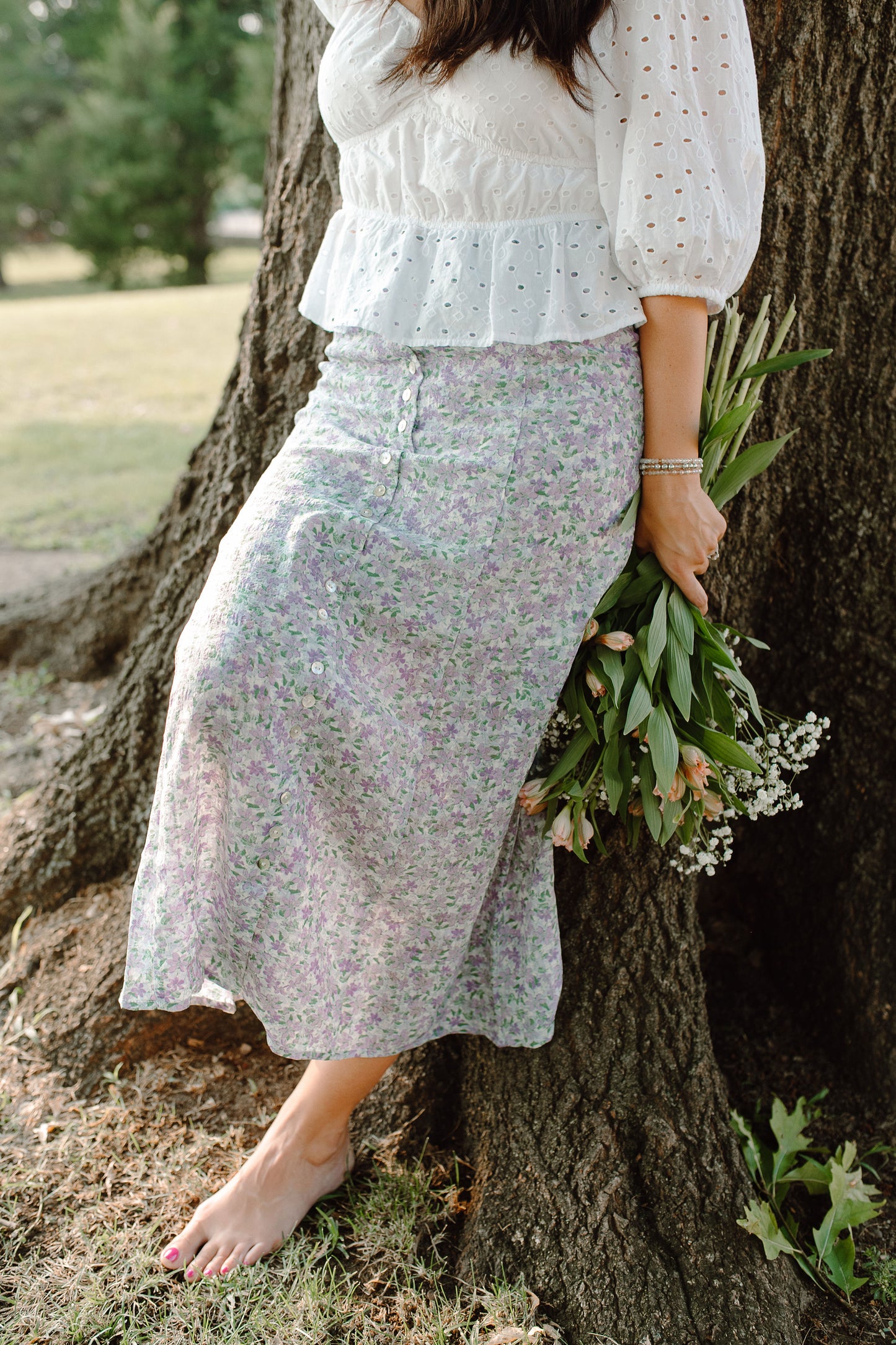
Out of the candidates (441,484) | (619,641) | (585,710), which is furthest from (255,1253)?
(441,484)

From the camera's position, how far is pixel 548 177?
1413mm

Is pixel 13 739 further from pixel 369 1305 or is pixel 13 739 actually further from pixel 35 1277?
pixel 369 1305

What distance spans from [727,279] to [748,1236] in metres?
1.52

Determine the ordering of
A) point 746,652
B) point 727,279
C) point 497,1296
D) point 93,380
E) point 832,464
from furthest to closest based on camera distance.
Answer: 1. point 93,380
2. point 746,652
3. point 832,464
4. point 497,1296
5. point 727,279

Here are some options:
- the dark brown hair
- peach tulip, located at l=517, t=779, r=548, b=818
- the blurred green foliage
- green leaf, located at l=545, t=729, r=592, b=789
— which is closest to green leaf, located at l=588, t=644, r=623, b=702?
green leaf, located at l=545, t=729, r=592, b=789

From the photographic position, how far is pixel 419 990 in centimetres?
167

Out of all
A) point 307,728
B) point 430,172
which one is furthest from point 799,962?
point 430,172

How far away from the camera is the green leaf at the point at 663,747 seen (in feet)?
4.94

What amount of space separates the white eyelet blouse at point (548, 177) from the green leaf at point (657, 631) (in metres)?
0.40

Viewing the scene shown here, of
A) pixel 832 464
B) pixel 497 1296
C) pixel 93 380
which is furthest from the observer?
pixel 93 380

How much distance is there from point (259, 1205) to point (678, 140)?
178cm

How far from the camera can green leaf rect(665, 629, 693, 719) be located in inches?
60.1

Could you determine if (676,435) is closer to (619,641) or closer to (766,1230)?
(619,641)

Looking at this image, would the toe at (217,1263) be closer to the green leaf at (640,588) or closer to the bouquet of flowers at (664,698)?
the bouquet of flowers at (664,698)
